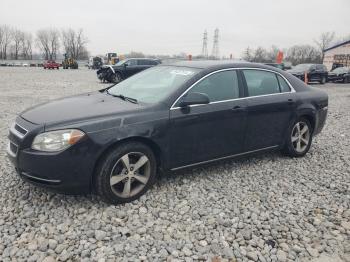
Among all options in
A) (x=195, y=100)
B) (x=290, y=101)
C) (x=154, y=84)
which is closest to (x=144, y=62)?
(x=290, y=101)

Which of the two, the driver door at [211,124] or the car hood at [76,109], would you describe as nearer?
the car hood at [76,109]

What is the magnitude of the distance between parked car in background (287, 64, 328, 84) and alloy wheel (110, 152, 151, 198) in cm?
2006

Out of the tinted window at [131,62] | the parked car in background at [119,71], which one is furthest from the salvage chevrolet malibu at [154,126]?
the tinted window at [131,62]

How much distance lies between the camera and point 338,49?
4231 cm

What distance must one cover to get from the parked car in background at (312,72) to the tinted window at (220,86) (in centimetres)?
1876

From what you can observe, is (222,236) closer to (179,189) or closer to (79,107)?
(179,189)

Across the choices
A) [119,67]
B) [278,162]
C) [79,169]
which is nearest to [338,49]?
[119,67]

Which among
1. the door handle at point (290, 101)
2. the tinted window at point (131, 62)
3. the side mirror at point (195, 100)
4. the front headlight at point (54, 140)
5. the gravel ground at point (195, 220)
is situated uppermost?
the tinted window at point (131, 62)

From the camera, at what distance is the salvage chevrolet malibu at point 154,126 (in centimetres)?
321

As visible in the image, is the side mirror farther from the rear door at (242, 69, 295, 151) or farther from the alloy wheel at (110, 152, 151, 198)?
the rear door at (242, 69, 295, 151)

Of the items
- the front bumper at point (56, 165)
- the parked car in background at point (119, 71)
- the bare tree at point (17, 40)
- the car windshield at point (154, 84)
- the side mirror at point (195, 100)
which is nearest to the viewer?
the front bumper at point (56, 165)

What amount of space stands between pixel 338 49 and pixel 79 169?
46.4 metres

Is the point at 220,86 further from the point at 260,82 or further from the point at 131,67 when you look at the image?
the point at 131,67

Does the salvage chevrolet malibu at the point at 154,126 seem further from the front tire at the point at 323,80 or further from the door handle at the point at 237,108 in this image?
the front tire at the point at 323,80
